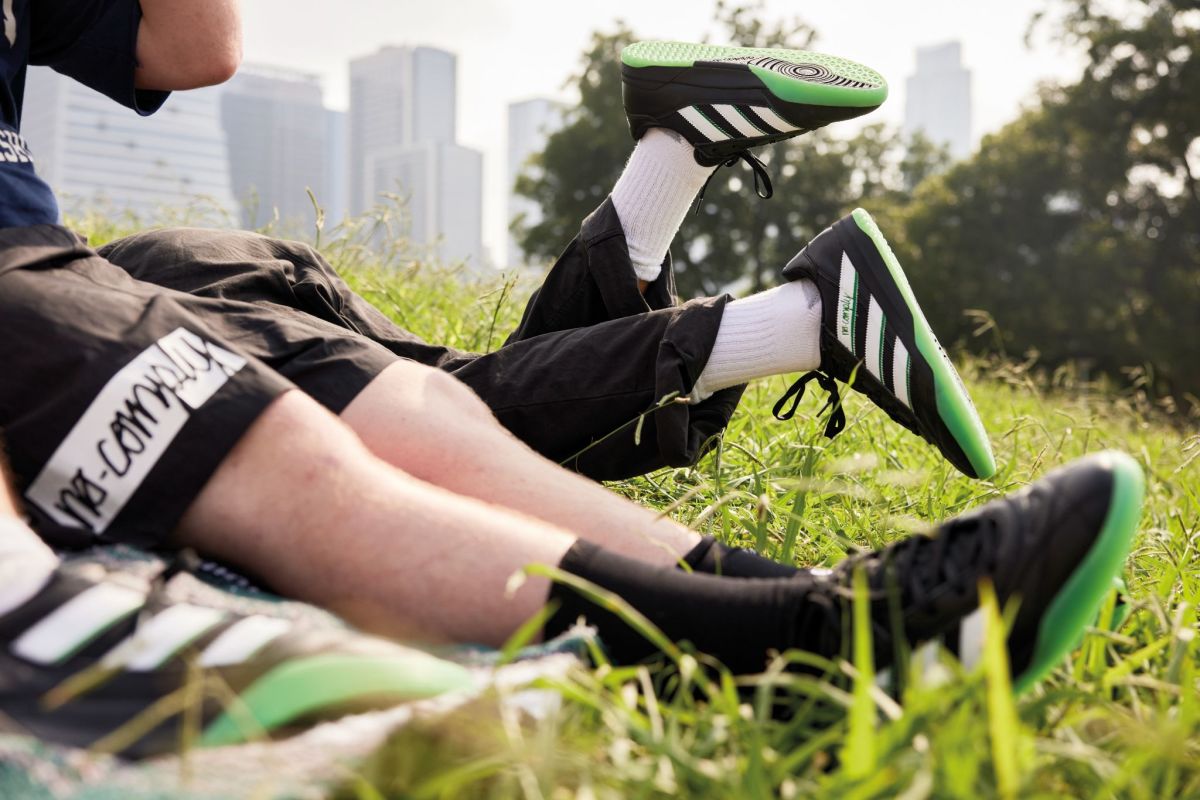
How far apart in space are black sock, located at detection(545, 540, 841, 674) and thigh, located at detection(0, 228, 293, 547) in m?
0.39

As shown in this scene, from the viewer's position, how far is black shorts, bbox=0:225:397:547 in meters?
1.03

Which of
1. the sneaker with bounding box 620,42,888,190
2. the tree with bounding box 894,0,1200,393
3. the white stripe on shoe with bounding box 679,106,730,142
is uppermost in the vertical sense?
the sneaker with bounding box 620,42,888,190

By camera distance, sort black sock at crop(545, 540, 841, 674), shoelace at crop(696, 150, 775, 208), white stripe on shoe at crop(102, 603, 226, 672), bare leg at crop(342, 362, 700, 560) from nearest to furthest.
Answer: white stripe on shoe at crop(102, 603, 226, 672)
black sock at crop(545, 540, 841, 674)
bare leg at crop(342, 362, 700, 560)
shoelace at crop(696, 150, 775, 208)

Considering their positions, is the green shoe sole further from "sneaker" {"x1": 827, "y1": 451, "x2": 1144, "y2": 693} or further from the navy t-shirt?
the navy t-shirt

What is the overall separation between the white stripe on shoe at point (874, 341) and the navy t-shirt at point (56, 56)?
3.92ft

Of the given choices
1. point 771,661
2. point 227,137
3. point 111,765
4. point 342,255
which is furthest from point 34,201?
point 227,137

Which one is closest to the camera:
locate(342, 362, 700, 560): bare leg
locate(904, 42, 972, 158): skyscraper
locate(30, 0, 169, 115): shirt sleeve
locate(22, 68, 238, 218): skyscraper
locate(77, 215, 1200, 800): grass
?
locate(77, 215, 1200, 800): grass

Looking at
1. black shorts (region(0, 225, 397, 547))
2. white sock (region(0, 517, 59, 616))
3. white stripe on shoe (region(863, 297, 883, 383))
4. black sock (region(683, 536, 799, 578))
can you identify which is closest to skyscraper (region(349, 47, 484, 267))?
white stripe on shoe (region(863, 297, 883, 383))

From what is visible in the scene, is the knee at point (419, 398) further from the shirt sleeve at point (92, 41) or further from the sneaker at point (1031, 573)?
the shirt sleeve at point (92, 41)

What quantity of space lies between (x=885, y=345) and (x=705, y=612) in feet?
2.49

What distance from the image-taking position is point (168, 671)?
0.84m

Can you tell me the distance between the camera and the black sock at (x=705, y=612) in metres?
0.99

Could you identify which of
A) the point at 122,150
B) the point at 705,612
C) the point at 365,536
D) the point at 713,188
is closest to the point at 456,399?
the point at 365,536

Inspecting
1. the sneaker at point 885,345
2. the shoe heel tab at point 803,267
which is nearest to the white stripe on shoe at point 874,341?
the sneaker at point 885,345
